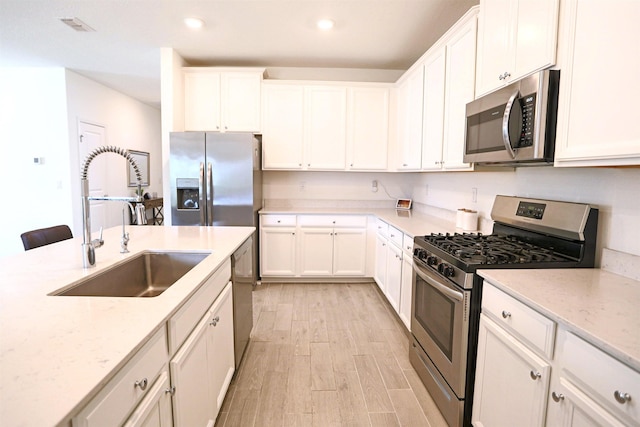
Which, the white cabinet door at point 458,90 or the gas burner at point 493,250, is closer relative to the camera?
the gas burner at point 493,250

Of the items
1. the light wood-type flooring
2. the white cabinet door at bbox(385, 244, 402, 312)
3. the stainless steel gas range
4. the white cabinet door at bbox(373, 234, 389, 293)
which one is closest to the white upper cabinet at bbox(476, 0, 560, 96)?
the stainless steel gas range

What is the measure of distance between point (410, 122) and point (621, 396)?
9.57 feet

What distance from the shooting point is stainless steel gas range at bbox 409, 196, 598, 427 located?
1576mm

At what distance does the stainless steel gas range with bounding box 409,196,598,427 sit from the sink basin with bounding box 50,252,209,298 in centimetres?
133

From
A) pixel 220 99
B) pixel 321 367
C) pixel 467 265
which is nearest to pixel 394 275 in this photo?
pixel 321 367

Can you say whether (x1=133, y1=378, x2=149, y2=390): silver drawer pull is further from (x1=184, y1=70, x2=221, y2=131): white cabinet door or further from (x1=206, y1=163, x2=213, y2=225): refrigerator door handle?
(x1=184, y1=70, x2=221, y2=131): white cabinet door

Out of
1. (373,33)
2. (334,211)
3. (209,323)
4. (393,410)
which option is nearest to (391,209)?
(334,211)

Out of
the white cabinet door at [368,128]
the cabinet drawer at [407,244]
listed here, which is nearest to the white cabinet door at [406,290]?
the cabinet drawer at [407,244]

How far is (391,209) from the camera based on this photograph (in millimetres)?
4309

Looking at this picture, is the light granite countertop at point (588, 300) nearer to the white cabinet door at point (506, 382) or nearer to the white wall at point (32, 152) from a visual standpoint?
the white cabinet door at point (506, 382)

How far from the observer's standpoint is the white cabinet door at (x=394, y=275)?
2.84 metres

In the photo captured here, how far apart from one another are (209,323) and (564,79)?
1.91 metres

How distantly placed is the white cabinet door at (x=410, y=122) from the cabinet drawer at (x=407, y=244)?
827 mm

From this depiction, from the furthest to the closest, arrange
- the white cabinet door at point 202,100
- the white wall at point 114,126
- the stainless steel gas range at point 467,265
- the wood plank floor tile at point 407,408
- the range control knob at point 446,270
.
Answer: the white wall at point 114,126
the white cabinet door at point 202,100
the wood plank floor tile at point 407,408
the range control knob at point 446,270
the stainless steel gas range at point 467,265
